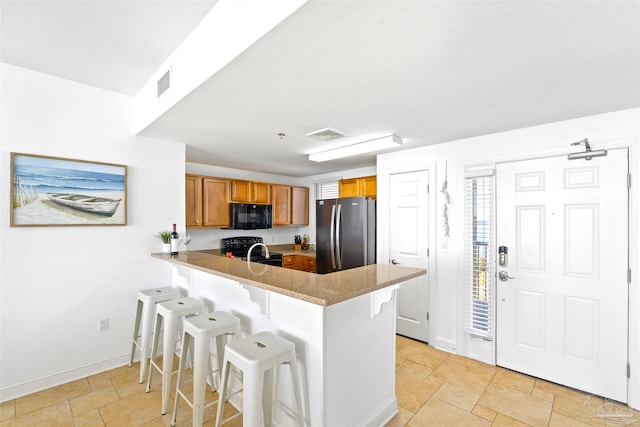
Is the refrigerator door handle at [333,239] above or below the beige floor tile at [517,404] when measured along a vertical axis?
above

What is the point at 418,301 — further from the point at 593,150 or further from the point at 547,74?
the point at 547,74

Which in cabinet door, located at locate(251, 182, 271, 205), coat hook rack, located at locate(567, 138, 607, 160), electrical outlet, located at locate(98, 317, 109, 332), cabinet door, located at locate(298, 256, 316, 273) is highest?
coat hook rack, located at locate(567, 138, 607, 160)

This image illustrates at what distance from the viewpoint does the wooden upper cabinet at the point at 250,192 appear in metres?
4.56

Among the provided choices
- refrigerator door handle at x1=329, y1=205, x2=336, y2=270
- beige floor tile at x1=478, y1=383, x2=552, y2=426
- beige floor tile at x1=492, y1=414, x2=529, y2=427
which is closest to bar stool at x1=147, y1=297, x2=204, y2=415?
refrigerator door handle at x1=329, y1=205, x2=336, y2=270

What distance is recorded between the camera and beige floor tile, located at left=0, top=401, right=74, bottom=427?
1.97 metres

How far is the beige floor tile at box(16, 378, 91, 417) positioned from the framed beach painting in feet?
4.43

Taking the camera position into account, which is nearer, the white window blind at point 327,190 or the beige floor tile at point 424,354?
the beige floor tile at point 424,354

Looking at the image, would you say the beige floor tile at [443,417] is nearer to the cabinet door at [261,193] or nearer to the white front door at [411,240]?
the white front door at [411,240]

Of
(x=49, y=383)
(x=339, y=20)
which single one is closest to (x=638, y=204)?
(x=339, y=20)

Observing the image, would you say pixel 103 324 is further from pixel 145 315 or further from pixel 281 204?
pixel 281 204

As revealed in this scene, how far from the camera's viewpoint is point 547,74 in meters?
1.68

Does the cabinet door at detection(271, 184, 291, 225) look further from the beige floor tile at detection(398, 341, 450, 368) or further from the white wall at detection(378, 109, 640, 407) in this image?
the beige floor tile at detection(398, 341, 450, 368)

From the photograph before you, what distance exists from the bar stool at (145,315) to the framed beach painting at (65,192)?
74cm

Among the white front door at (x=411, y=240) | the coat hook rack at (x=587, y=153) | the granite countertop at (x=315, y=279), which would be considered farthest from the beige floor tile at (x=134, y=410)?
the coat hook rack at (x=587, y=153)
